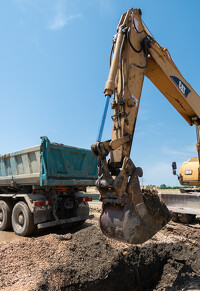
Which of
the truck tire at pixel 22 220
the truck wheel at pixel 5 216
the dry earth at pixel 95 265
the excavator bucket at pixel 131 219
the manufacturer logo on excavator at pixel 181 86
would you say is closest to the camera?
the excavator bucket at pixel 131 219

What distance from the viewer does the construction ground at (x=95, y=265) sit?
397cm

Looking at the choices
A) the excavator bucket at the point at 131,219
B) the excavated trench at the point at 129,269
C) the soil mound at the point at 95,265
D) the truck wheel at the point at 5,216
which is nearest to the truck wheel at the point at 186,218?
the soil mound at the point at 95,265

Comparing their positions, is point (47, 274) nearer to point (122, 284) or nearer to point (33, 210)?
point (122, 284)

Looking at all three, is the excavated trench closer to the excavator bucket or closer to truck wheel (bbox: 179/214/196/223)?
the excavator bucket

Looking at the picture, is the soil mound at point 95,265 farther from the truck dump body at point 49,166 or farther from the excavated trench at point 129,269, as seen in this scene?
the truck dump body at point 49,166

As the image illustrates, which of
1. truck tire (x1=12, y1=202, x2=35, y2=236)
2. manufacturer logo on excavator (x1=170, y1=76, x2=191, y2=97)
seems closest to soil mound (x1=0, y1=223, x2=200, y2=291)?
truck tire (x1=12, y1=202, x2=35, y2=236)

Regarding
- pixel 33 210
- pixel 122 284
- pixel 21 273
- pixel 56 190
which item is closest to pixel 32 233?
pixel 33 210

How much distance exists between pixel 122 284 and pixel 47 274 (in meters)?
1.48

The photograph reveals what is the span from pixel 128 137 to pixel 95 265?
101 inches

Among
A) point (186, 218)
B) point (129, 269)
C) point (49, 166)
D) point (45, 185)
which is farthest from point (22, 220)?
point (186, 218)

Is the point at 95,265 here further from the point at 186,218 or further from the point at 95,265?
the point at 186,218

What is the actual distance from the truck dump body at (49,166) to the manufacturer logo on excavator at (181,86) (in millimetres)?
3735

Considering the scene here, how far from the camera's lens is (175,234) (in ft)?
22.9

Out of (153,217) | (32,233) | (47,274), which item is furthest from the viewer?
(32,233)
